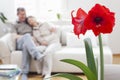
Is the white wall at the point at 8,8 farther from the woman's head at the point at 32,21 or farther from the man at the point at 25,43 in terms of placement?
the woman's head at the point at 32,21

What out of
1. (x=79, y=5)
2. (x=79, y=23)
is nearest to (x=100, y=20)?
(x=79, y=23)

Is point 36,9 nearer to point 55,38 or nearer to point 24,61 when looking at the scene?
point 55,38

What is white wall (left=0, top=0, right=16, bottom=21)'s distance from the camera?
16.3ft

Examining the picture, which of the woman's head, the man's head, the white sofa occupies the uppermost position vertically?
the man's head

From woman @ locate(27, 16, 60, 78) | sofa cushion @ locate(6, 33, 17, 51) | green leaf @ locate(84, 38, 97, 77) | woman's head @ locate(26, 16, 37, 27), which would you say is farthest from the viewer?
woman's head @ locate(26, 16, 37, 27)

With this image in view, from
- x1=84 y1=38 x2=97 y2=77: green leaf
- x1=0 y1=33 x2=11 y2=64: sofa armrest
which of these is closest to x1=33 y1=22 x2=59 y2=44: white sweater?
x1=0 y1=33 x2=11 y2=64: sofa armrest

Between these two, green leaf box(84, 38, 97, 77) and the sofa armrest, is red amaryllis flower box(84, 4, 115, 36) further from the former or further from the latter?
the sofa armrest

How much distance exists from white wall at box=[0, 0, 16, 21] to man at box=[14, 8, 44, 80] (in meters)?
0.79

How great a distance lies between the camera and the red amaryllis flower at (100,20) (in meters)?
0.80

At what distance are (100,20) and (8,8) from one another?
4.37 metres

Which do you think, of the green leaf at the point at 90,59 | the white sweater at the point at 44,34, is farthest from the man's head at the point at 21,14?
the green leaf at the point at 90,59

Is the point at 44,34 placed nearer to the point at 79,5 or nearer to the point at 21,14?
the point at 21,14

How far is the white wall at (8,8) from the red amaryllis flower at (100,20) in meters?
4.35

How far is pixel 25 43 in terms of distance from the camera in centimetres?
392
